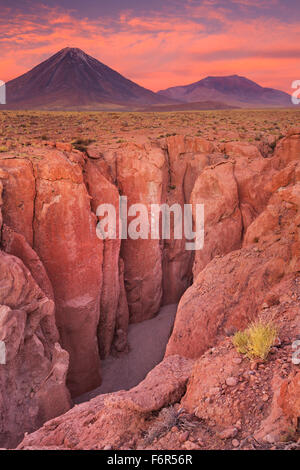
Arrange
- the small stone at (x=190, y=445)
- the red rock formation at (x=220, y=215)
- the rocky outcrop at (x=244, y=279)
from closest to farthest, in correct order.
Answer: the small stone at (x=190, y=445) → the rocky outcrop at (x=244, y=279) → the red rock formation at (x=220, y=215)

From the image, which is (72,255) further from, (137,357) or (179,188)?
(179,188)

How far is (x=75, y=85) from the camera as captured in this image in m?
137

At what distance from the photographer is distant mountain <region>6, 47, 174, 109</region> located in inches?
4911

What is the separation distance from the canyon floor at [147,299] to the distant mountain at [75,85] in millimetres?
107780

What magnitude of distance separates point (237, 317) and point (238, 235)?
4.40m

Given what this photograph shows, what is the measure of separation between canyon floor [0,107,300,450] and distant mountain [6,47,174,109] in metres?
108

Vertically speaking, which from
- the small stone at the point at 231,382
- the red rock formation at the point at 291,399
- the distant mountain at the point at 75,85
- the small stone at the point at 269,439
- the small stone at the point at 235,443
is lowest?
the small stone at the point at 235,443

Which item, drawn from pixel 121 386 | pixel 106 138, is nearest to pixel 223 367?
pixel 121 386

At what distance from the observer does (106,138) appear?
869 inches

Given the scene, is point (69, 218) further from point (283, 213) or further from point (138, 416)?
point (138, 416)

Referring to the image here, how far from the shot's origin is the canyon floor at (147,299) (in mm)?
4434

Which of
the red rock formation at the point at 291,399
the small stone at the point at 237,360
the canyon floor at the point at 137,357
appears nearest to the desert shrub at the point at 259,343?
the small stone at the point at 237,360

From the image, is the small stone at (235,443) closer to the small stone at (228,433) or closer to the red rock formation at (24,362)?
the small stone at (228,433)

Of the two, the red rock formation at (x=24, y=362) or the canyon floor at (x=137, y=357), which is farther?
the canyon floor at (x=137, y=357)
